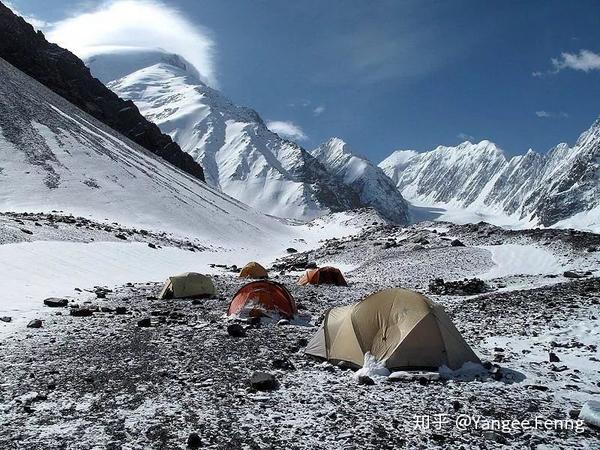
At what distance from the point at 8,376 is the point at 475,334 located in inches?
524

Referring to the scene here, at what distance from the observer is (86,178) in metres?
67.3

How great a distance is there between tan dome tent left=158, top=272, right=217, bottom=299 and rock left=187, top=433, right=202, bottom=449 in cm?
1699

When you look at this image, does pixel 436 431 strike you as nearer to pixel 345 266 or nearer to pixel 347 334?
pixel 347 334

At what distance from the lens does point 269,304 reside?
18391mm

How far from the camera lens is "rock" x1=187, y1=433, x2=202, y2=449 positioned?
25.7ft

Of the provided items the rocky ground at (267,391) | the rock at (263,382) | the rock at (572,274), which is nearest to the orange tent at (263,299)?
the rocky ground at (267,391)

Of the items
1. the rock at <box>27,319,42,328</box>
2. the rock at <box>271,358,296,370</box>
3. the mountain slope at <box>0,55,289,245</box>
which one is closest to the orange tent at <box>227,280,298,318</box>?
the rock at <box>271,358,296,370</box>

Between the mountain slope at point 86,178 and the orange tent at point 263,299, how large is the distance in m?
40.8

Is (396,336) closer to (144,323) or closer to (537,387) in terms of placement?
(537,387)

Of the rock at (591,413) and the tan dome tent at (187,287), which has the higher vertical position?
the rock at (591,413)

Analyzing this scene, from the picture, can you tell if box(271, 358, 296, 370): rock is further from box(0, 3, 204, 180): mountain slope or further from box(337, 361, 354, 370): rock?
box(0, 3, 204, 180): mountain slope

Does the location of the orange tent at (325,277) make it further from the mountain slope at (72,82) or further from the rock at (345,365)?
the mountain slope at (72,82)

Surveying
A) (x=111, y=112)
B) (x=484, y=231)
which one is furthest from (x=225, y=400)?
(x=111, y=112)

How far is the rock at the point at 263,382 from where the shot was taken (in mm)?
10492
